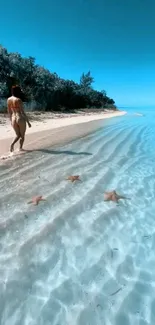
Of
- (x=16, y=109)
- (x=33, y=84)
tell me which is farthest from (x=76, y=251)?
(x=33, y=84)

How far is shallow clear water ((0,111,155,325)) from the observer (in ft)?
8.36

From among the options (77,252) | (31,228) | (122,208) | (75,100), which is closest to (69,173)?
(122,208)

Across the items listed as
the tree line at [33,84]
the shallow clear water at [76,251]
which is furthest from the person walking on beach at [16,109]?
the tree line at [33,84]

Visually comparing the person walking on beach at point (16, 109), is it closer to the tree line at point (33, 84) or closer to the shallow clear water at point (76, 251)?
the shallow clear water at point (76, 251)

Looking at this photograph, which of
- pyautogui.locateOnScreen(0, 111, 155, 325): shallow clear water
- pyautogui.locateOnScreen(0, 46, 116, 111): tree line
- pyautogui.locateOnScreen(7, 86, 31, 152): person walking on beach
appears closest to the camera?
pyautogui.locateOnScreen(0, 111, 155, 325): shallow clear water

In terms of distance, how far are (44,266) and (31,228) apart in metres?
0.85

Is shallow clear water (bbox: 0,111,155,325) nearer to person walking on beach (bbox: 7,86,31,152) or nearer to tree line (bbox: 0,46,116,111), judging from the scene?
person walking on beach (bbox: 7,86,31,152)

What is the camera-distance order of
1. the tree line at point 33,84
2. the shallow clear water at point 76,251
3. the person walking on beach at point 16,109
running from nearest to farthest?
the shallow clear water at point 76,251
the person walking on beach at point 16,109
the tree line at point 33,84

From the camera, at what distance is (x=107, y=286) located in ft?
9.30

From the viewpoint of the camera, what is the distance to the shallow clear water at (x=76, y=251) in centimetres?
255

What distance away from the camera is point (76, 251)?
11.3 ft

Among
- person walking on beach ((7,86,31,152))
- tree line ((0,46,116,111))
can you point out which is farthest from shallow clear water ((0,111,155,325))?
→ tree line ((0,46,116,111))

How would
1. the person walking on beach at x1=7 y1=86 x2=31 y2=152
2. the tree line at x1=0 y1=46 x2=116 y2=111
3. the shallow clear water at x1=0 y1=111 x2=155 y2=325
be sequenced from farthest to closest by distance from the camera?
1. the tree line at x1=0 y1=46 x2=116 y2=111
2. the person walking on beach at x1=7 y1=86 x2=31 y2=152
3. the shallow clear water at x1=0 y1=111 x2=155 y2=325

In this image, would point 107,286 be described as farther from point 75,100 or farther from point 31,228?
point 75,100
